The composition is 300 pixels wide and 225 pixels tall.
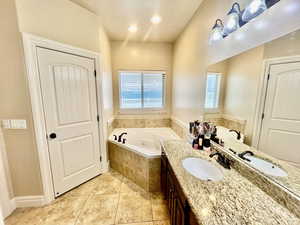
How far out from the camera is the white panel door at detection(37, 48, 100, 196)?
1.74 metres

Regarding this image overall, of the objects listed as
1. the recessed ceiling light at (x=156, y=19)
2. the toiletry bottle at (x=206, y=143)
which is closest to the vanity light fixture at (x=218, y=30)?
the recessed ceiling light at (x=156, y=19)

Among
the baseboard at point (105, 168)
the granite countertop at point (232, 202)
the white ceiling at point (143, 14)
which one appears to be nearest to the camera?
the granite countertop at point (232, 202)

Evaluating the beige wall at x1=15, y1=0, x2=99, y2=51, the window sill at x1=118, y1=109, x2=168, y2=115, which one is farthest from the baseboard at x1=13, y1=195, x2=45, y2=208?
the window sill at x1=118, y1=109, x2=168, y2=115

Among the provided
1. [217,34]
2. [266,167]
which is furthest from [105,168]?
[217,34]

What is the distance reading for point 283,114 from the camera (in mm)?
871

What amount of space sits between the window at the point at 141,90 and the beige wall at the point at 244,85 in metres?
2.27

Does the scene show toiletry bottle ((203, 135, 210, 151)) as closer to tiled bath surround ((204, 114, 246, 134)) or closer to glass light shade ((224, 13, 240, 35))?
tiled bath surround ((204, 114, 246, 134))

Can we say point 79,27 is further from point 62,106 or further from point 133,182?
point 133,182

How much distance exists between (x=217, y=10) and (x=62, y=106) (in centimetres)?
236

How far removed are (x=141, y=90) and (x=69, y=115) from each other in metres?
1.95

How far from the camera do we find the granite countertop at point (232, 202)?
705 millimetres

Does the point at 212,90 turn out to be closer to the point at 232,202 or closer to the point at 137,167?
the point at 232,202

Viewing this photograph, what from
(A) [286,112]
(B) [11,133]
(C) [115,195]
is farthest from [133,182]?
(A) [286,112]

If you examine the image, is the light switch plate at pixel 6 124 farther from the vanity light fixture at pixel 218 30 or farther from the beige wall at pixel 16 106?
the vanity light fixture at pixel 218 30
